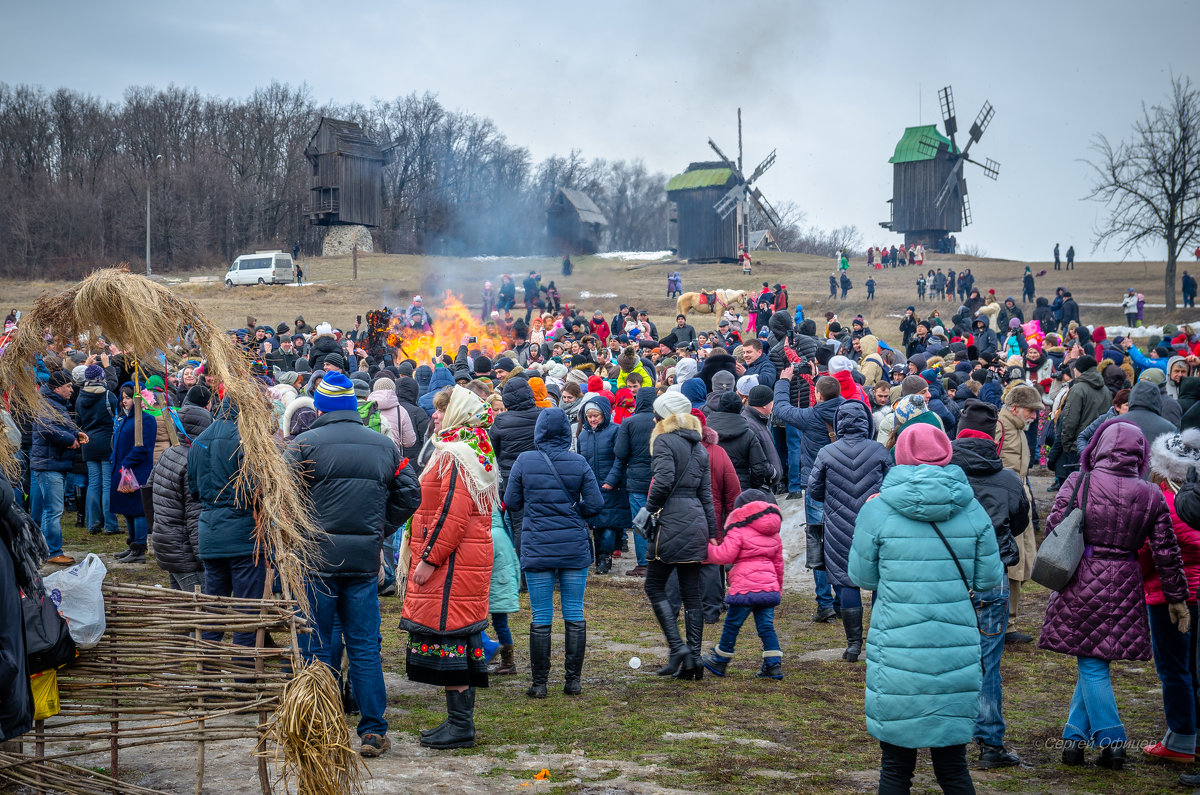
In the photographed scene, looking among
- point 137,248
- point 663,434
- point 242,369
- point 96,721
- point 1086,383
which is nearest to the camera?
point 96,721

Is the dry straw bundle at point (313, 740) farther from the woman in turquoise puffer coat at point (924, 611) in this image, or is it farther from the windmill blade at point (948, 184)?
the windmill blade at point (948, 184)

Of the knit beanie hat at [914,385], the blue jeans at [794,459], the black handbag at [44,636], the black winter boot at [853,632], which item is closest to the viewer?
the black handbag at [44,636]

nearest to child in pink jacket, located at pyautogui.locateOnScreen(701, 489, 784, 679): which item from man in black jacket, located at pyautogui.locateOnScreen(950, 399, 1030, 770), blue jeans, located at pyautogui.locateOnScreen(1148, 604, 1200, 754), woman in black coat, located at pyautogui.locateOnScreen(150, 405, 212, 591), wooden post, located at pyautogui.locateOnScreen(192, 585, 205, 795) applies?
man in black jacket, located at pyautogui.locateOnScreen(950, 399, 1030, 770)

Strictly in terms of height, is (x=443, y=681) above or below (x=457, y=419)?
below

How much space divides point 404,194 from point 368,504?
213 feet

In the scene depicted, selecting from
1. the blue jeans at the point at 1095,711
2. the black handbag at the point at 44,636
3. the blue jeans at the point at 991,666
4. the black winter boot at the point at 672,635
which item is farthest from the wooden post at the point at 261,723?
the blue jeans at the point at 1095,711

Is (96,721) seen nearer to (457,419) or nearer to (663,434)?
(457,419)

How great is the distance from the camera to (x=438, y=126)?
69500 mm

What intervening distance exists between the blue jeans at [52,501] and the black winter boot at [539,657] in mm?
6609

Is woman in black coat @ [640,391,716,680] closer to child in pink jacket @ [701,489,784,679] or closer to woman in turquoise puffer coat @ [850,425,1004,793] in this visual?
child in pink jacket @ [701,489,784,679]

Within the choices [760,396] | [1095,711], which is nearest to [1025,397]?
[760,396]

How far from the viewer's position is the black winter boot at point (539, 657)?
651 cm

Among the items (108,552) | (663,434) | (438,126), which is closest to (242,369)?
→ (663,434)

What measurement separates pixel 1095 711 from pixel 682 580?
2749 mm
